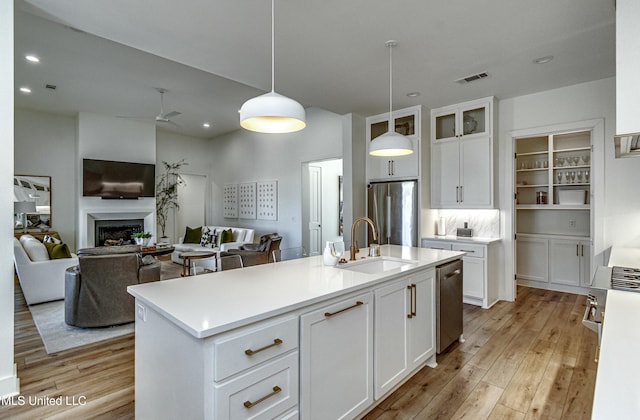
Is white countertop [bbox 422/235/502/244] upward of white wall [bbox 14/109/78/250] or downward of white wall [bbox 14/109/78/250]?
downward

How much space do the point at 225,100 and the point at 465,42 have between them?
14.3ft

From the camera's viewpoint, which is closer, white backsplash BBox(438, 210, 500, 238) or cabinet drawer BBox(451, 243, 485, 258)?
cabinet drawer BBox(451, 243, 485, 258)

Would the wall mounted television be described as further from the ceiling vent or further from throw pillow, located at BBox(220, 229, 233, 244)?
the ceiling vent

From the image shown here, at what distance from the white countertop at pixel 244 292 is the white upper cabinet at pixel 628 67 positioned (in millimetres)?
1467

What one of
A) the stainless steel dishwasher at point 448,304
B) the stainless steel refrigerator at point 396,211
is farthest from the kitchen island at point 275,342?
the stainless steel refrigerator at point 396,211

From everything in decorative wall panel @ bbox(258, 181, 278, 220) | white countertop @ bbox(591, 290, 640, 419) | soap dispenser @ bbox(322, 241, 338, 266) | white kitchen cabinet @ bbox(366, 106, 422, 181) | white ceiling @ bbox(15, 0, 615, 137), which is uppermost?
white ceiling @ bbox(15, 0, 615, 137)

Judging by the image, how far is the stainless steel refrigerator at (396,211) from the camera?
4695 millimetres

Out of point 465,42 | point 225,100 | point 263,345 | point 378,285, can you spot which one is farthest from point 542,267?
point 225,100

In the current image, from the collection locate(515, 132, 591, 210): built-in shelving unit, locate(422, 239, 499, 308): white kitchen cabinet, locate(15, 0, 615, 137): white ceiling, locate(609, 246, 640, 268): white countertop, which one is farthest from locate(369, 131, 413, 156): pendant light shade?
locate(515, 132, 591, 210): built-in shelving unit

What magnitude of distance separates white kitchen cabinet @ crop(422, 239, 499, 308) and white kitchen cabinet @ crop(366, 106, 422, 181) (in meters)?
1.21

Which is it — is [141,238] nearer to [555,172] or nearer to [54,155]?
[54,155]

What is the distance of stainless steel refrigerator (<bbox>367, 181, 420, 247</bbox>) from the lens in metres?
4.70

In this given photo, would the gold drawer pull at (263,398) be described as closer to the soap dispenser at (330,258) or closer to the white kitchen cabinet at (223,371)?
the white kitchen cabinet at (223,371)

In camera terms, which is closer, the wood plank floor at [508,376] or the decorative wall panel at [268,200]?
the wood plank floor at [508,376]
